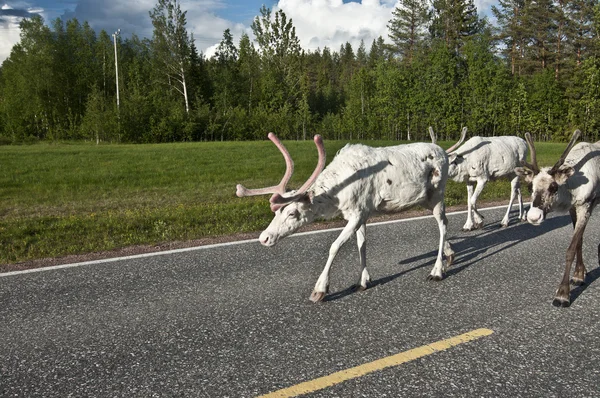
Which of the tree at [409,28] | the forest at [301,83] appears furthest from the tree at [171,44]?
the tree at [409,28]

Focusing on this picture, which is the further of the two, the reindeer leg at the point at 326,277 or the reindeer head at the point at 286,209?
the reindeer leg at the point at 326,277

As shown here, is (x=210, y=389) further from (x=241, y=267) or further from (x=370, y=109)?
(x=370, y=109)

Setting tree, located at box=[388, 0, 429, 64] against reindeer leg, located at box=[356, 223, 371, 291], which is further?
tree, located at box=[388, 0, 429, 64]

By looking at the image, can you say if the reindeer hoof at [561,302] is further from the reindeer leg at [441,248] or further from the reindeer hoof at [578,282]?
the reindeer leg at [441,248]

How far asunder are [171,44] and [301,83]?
16.6 m

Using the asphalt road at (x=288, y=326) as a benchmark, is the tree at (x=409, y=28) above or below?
above

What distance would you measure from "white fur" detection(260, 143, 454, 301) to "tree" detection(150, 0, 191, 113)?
4351cm

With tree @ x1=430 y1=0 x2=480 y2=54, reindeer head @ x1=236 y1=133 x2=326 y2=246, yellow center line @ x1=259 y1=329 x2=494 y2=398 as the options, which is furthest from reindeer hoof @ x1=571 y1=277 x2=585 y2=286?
tree @ x1=430 y1=0 x2=480 y2=54

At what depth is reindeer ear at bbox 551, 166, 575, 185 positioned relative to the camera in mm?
5051

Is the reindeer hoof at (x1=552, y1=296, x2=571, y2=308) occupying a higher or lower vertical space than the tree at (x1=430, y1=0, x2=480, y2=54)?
lower

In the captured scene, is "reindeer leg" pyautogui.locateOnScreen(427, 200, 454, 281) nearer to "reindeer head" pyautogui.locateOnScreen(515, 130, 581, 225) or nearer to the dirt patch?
"reindeer head" pyautogui.locateOnScreen(515, 130, 581, 225)

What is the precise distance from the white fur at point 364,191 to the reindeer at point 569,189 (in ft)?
3.97

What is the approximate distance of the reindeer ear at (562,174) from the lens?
5051mm

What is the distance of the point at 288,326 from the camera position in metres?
4.72
